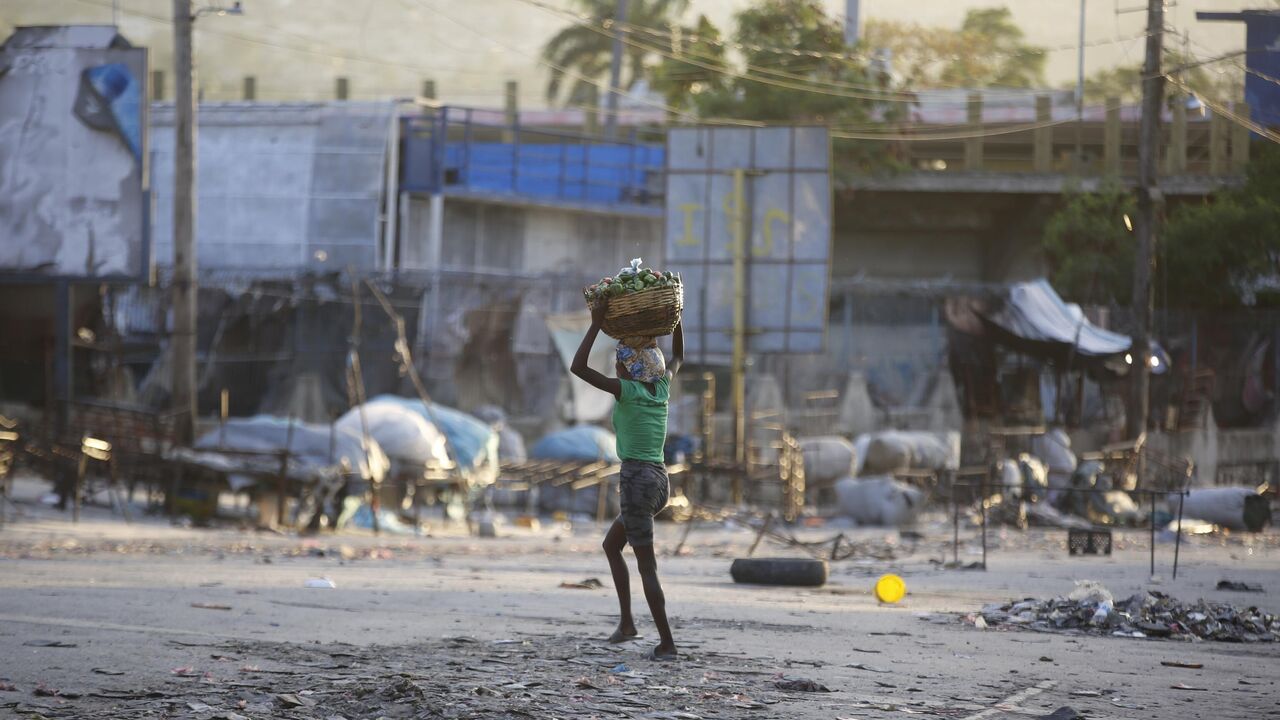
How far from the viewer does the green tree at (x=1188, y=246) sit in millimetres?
31078

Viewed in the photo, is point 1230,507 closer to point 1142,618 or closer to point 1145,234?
point 1145,234

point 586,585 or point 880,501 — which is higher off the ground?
point 586,585

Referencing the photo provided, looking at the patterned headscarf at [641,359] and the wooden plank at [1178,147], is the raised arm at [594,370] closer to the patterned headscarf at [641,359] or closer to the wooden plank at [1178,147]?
the patterned headscarf at [641,359]

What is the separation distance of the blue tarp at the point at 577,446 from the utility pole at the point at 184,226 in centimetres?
708

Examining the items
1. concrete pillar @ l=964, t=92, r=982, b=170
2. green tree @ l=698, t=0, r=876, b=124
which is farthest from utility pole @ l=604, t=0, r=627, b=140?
concrete pillar @ l=964, t=92, r=982, b=170

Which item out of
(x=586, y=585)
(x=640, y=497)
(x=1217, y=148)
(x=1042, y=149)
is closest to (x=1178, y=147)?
(x=1217, y=148)

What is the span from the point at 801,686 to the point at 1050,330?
25307 millimetres

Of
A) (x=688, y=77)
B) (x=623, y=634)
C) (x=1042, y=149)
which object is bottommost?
(x=623, y=634)

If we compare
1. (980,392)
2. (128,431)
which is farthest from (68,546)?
(980,392)

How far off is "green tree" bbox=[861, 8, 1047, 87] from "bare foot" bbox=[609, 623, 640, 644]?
35307 millimetres

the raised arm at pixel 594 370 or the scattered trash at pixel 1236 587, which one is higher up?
the raised arm at pixel 594 370

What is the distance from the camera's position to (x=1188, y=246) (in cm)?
3284

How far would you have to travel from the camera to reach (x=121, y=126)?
22.9 m

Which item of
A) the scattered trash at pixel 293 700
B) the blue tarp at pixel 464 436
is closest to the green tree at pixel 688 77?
the blue tarp at pixel 464 436
